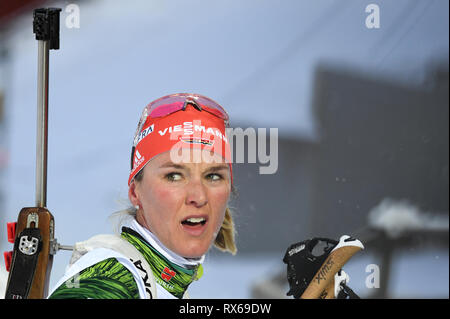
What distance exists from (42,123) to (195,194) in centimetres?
38

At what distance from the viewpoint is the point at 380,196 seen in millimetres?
2303

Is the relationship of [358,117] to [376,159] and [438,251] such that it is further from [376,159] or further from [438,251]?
→ [438,251]

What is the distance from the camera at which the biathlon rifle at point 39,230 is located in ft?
4.21

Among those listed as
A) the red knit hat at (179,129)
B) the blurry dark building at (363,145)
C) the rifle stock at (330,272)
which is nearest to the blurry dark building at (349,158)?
the blurry dark building at (363,145)

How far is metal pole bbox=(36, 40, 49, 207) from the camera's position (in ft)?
4.29

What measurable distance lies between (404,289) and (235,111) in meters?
0.96

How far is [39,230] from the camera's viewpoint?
1.30m

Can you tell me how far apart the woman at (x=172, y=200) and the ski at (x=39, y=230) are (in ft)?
0.26

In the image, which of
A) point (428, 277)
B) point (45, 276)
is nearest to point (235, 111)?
point (45, 276)

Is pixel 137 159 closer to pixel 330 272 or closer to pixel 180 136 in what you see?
pixel 180 136

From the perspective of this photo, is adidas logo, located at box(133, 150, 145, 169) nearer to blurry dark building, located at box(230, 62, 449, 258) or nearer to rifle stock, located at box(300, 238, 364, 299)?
rifle stock, located at box(300, 238, 364, 299)

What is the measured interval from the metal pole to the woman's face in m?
0.23

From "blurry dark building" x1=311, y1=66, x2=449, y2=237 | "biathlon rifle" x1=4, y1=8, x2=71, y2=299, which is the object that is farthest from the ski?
"blurry dark building" x1=311, y1=66, x2=449, y2=237
